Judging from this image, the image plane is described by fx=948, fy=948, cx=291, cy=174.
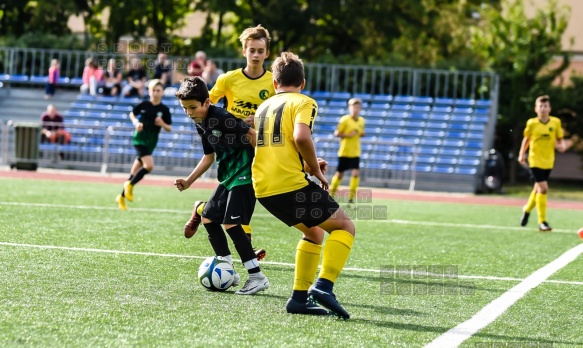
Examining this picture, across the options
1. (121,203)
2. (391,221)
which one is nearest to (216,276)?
(121,203)

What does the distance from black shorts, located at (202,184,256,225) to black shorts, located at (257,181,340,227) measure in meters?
0.94

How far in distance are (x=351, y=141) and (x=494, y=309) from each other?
12.3 m

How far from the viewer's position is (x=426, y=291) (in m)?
7.26

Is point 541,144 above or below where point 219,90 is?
below

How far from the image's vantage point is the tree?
91.3 ft

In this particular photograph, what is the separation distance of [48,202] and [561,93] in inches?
726

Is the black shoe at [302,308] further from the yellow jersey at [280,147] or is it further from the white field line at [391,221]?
the white field line at [391,221]

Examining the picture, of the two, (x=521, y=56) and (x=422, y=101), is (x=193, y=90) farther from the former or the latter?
(x=521, y=56)

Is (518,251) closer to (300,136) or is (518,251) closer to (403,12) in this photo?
(300,136)

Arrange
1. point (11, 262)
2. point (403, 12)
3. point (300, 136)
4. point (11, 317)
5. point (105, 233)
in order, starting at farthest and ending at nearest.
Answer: point (403, 12) → point (105, 233) → point (11, 262) → point (300, 136) → point (11, 317)

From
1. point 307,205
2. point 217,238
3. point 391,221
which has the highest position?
point 307,205

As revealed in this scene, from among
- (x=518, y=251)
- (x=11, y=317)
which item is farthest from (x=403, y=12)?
(x=11, y=317)

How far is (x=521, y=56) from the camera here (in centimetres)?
2770

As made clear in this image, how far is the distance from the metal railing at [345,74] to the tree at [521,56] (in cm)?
119
